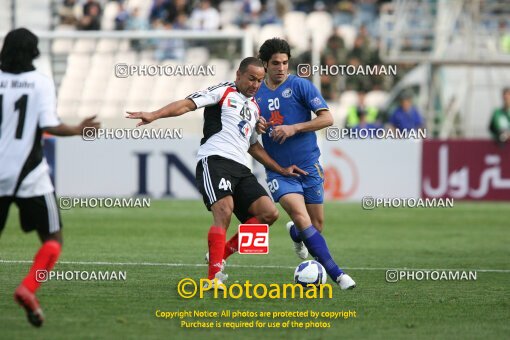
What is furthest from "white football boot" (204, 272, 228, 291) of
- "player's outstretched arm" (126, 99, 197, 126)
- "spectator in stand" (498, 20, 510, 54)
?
"spectator in stand" (498, 20, 510, 54)

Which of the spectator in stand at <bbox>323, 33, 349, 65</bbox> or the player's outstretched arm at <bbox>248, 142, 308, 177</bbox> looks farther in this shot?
the spectator in stand at <bbox>323, 33, 349, 65</bbox>

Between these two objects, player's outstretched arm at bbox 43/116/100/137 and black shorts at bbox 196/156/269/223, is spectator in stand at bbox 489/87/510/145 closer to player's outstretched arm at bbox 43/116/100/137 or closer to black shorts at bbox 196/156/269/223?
black shorts at bbox 196/156/269/223

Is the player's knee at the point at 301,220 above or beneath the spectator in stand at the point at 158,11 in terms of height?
beneath

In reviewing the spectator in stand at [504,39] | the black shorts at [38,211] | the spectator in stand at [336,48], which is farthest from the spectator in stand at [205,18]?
the black shorts at [38,211]

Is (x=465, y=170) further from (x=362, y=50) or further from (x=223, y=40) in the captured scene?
(x=223, y=40)

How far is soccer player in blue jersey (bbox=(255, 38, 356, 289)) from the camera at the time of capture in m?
10.5

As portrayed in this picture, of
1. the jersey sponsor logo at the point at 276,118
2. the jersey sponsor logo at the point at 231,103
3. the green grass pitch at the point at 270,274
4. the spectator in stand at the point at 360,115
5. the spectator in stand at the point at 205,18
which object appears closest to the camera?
the green grass pitch at the point at 270,274

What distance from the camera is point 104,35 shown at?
865 inches

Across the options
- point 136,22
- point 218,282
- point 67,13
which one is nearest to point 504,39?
point 136,22

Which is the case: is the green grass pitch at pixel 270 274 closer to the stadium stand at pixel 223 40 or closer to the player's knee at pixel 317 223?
the player's knee at pixel 317 223

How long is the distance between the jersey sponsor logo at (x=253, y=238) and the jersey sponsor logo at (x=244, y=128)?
2.91 feet

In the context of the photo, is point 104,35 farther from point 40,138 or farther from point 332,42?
point 40,138

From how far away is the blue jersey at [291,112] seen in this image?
35.5 ft

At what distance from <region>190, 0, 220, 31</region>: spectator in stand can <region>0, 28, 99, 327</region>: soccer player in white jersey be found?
18985mm
